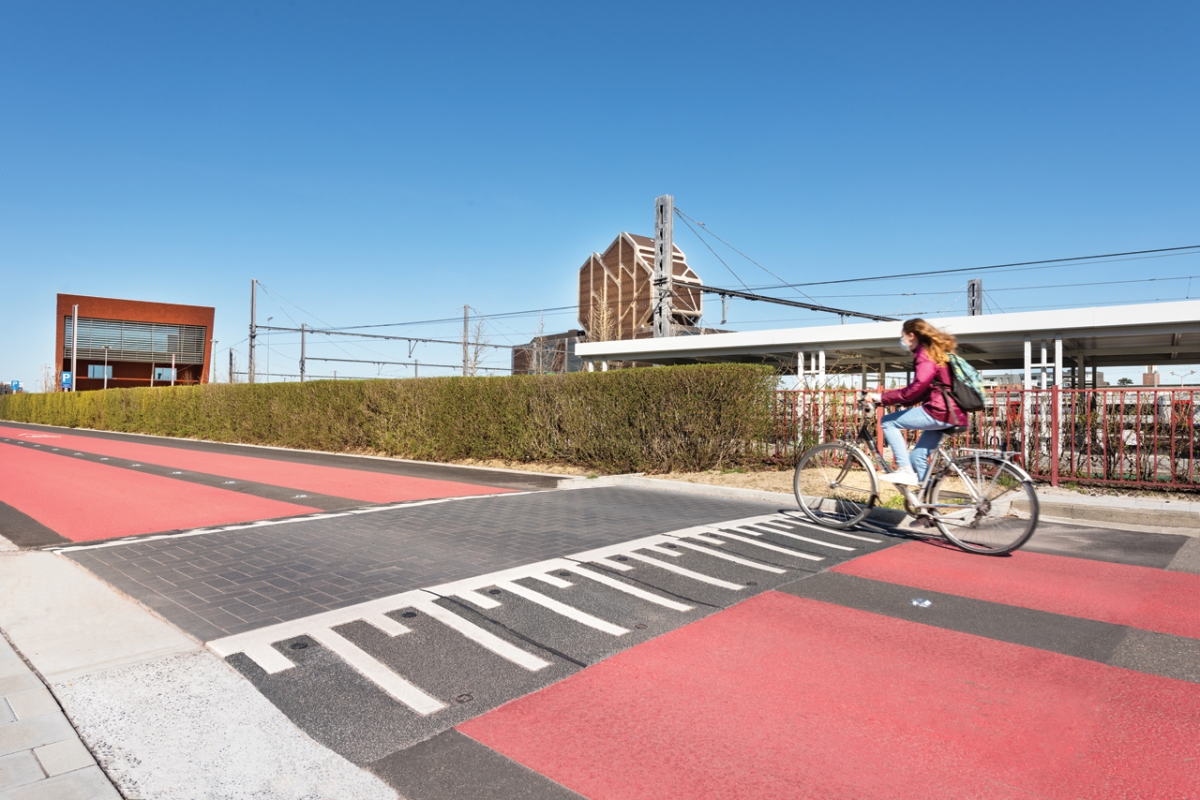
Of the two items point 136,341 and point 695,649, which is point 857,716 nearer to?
point 695,649

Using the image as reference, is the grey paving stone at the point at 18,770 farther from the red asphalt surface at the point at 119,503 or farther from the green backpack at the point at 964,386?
the green backpack at the point at 964,386

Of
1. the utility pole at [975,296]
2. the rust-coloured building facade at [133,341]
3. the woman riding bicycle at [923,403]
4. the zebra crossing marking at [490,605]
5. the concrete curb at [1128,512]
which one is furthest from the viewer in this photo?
the rust-coloured building facade at [133,341]

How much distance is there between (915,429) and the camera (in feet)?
20.6

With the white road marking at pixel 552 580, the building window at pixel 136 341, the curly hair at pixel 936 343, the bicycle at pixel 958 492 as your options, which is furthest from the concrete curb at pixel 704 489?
the building window at pixel 136 341

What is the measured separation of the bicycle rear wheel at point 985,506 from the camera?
19.7 feet

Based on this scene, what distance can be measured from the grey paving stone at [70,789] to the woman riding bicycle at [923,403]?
5849 mm

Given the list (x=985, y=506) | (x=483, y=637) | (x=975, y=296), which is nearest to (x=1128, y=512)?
(x=985, y=506)

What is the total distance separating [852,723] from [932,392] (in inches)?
152

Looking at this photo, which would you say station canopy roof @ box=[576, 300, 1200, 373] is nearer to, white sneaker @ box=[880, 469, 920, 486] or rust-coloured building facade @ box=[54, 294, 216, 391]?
white sneaker @ box=[880, 469, 920, 486]

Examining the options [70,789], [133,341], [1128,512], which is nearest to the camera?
[70,789]

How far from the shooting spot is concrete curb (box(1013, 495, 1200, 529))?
7.93m

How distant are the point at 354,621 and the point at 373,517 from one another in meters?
3.98

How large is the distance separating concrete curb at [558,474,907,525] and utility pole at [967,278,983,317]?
32762mm

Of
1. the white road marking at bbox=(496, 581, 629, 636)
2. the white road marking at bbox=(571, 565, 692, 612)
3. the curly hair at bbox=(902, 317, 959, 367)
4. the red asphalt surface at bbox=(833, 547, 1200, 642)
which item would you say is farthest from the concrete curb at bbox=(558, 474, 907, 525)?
the white road marking at bbox=(496, 581, 629, 636)
